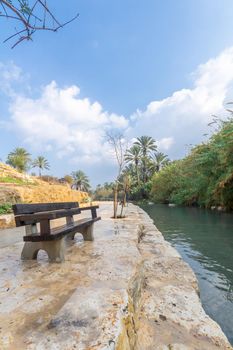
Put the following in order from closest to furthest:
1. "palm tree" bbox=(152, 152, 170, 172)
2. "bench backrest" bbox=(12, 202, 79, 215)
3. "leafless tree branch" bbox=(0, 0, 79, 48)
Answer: "leafless tree branch" bbox=(0, 0, 79, 48), "bench backrest" bbox=(12, 202, 79, 215), "palm tree" bbox=(152, 152, 170, 172)

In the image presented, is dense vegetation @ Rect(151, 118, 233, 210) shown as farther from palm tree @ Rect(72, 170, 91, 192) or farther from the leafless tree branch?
palm tree @ Rect(72, 170, 91, 192)

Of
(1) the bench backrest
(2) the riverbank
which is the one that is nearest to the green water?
(2) the riverbank

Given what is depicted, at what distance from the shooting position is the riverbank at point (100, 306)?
3.88ft

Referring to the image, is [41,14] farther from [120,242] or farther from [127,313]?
[120,242]

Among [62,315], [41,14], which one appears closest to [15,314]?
[62,315]

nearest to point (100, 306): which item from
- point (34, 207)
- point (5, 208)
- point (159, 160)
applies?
point (34, 207)

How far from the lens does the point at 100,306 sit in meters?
1.42

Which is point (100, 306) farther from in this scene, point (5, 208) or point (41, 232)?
point (5, 208)

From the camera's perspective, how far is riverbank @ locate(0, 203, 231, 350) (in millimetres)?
1183

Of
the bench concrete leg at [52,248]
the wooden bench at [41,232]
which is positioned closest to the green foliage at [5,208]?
the wooden bench at [41,232]

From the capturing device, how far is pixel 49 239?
7.66 feet

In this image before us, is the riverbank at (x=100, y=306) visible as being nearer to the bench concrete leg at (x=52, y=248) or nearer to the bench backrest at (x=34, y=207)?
the bench concrete leg at (x=52, y=248)

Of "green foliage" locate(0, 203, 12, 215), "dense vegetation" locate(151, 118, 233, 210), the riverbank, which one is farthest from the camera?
"dense vegetation" locate(151, 118, 233, 210)

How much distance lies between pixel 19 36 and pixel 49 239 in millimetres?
1815
